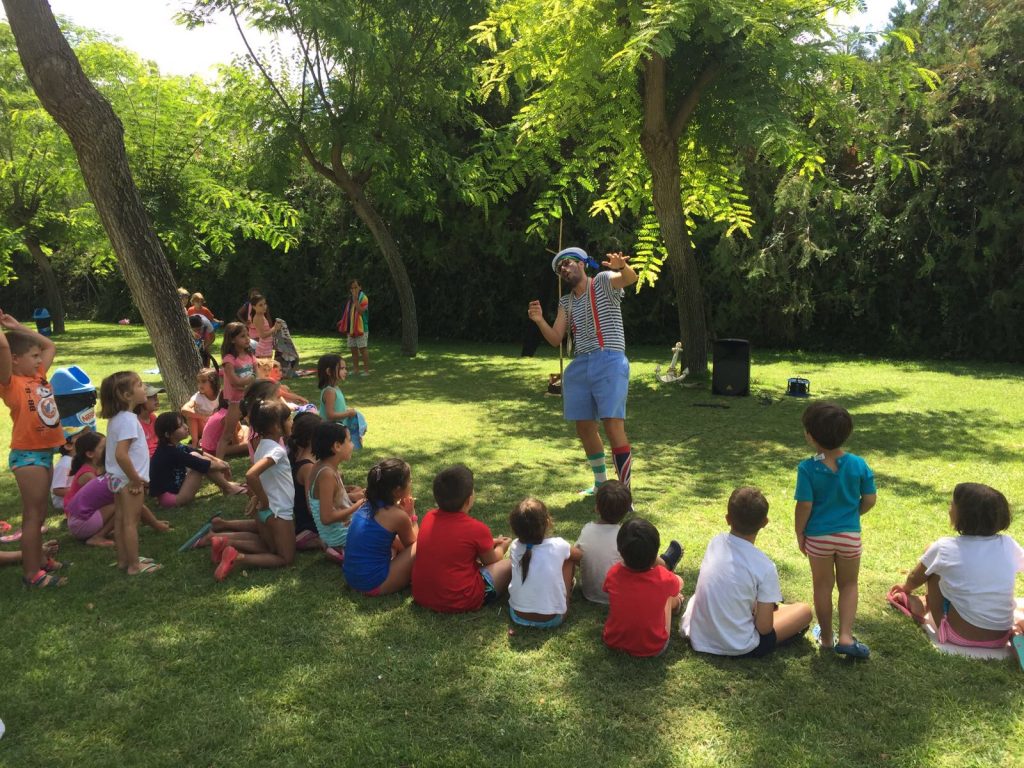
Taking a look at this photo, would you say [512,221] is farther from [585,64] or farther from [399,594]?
[399,594]

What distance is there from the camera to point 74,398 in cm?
633

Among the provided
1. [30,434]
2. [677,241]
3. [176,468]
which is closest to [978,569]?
[30,434]

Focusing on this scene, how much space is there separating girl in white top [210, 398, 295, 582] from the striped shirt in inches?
82.9

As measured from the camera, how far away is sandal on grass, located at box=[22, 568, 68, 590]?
419cm

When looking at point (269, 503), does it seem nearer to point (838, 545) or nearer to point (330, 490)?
point (330, 490)

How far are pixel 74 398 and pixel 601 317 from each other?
4486 mm

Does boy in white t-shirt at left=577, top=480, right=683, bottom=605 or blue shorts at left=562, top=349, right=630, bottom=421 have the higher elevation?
blue shorts at left=562, top=349, right=630, bottom=421

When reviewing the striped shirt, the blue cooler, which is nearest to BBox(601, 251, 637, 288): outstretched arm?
the striped shirt

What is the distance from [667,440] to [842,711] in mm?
4875

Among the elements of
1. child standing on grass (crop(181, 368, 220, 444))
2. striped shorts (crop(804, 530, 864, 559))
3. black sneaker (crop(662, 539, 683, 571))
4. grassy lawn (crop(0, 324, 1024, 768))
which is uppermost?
child standing on grass (crop(181, 368, 220, 444))

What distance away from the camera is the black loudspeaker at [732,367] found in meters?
9.88

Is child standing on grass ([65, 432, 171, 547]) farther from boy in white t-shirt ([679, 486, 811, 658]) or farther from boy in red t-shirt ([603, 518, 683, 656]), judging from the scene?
boy in white t-shirt ([679, 486, 811, 658])

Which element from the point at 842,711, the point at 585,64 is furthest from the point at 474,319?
the point at 842,711

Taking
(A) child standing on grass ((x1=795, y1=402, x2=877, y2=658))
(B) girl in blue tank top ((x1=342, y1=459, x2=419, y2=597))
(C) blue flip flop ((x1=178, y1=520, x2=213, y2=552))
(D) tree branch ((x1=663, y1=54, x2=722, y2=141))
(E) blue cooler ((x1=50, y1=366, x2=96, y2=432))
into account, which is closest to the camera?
(A) child standing on grass ((x1=795, y1=402, x2=877, y2=658))
